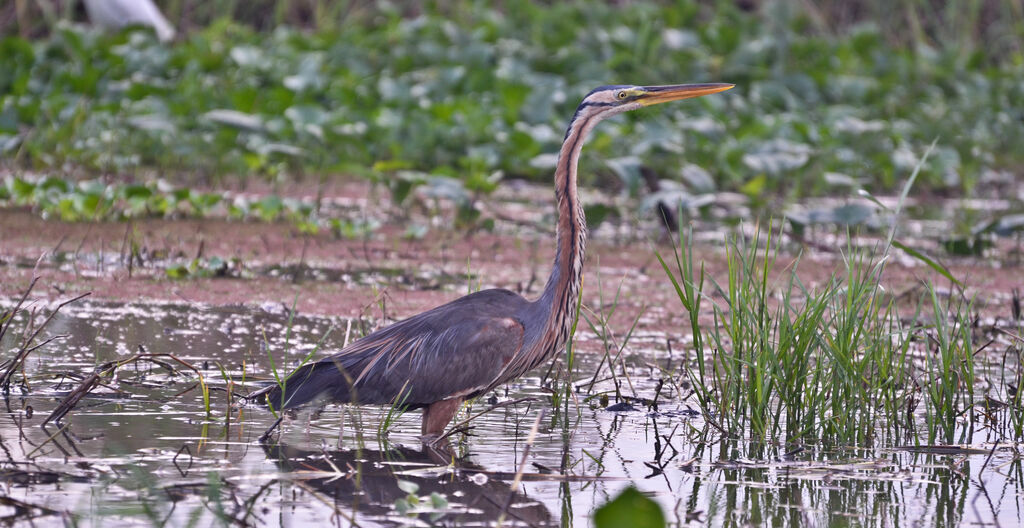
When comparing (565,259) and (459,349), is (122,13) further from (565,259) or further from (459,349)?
(459,349)

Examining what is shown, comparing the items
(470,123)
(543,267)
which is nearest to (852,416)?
(543,267)

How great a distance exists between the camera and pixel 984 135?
42.9 ft

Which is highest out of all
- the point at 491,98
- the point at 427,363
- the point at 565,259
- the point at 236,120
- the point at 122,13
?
the point at 122,13

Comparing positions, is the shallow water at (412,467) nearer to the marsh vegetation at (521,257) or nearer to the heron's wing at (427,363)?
the marsh vegetation at (521,257)

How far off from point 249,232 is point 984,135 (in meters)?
7.81

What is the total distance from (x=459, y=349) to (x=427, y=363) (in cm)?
13

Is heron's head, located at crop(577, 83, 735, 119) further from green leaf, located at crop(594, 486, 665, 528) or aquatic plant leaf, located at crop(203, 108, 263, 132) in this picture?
aquatic plant leaf, located at crop(203, 108, 263, 132)

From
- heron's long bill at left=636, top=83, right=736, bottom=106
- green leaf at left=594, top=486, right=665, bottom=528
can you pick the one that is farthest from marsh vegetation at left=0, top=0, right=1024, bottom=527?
heron's long bill at left=636, top=83, right=736, bottom=106

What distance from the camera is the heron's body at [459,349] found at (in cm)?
470

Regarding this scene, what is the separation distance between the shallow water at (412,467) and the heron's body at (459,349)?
139 mm

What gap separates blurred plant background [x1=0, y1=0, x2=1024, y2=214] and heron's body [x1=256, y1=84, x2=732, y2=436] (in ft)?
13.4

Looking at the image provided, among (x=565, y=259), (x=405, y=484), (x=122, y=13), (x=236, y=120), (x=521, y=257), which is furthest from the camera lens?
(x=122, y=13)

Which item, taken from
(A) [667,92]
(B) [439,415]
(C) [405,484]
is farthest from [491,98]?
(C) [405,484]

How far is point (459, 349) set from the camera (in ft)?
15.4
